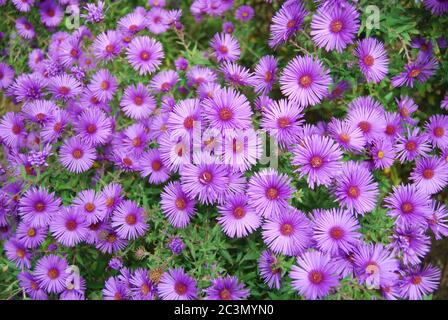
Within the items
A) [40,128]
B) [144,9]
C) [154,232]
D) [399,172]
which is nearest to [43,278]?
[154,232]

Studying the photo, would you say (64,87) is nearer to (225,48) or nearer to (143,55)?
(143,55)

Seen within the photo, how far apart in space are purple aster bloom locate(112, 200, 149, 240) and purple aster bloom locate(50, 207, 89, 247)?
169 mm

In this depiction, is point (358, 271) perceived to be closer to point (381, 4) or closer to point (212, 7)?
Answer: point (381, 4)

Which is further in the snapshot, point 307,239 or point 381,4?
point 381,4

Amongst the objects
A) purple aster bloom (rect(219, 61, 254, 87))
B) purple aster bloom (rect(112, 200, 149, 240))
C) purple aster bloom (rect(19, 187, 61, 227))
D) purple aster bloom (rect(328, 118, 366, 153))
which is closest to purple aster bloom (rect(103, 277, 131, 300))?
purple aster bloom (rect(112, 200, 149, 240))

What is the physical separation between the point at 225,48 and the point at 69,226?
132 centimetres

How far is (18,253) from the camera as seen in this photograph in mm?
2545

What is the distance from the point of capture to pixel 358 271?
199 cm

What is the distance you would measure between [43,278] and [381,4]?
92.1 inches

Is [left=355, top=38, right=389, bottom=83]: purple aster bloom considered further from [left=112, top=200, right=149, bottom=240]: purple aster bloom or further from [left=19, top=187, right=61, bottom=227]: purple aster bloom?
[left=19, top=187, right=61, bottom=227]: purple aster bloom

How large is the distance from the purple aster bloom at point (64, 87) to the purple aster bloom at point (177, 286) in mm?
1191

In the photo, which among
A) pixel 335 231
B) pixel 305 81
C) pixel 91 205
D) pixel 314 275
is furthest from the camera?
pixel 91 205

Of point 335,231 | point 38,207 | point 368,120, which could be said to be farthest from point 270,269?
point 38,207
